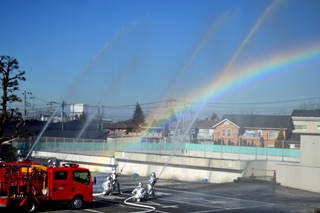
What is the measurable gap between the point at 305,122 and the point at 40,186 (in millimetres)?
63150

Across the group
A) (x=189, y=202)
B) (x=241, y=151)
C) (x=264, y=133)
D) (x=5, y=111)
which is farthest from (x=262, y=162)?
(x=264, y=133)

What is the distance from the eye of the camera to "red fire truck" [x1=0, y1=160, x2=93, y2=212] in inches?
760

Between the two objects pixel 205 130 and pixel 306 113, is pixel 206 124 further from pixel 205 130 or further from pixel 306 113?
pixel 306 113

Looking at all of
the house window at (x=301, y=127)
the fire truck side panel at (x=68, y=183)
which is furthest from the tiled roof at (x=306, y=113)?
the fire truck side panel at (x=68, y=183)

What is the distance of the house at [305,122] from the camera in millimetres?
73375

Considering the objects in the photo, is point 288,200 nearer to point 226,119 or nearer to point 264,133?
point 264,133

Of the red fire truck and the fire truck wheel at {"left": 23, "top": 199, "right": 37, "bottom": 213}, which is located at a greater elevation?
the red fire truck

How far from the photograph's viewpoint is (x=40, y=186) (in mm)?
20078

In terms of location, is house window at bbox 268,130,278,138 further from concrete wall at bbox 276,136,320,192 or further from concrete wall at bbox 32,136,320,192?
concrete wall at bbox 276,136,320,192

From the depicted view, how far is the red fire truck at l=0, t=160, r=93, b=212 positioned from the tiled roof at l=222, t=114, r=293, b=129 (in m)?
59.2

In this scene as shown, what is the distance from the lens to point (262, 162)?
38062 mm

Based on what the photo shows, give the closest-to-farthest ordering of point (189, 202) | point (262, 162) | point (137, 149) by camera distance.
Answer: point (189, 202) → point (262, 162) → point (137, 149)

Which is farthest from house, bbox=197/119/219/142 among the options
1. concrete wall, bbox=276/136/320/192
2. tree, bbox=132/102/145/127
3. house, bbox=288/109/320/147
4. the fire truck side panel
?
the fire truck side panel

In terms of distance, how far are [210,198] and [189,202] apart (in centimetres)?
225
